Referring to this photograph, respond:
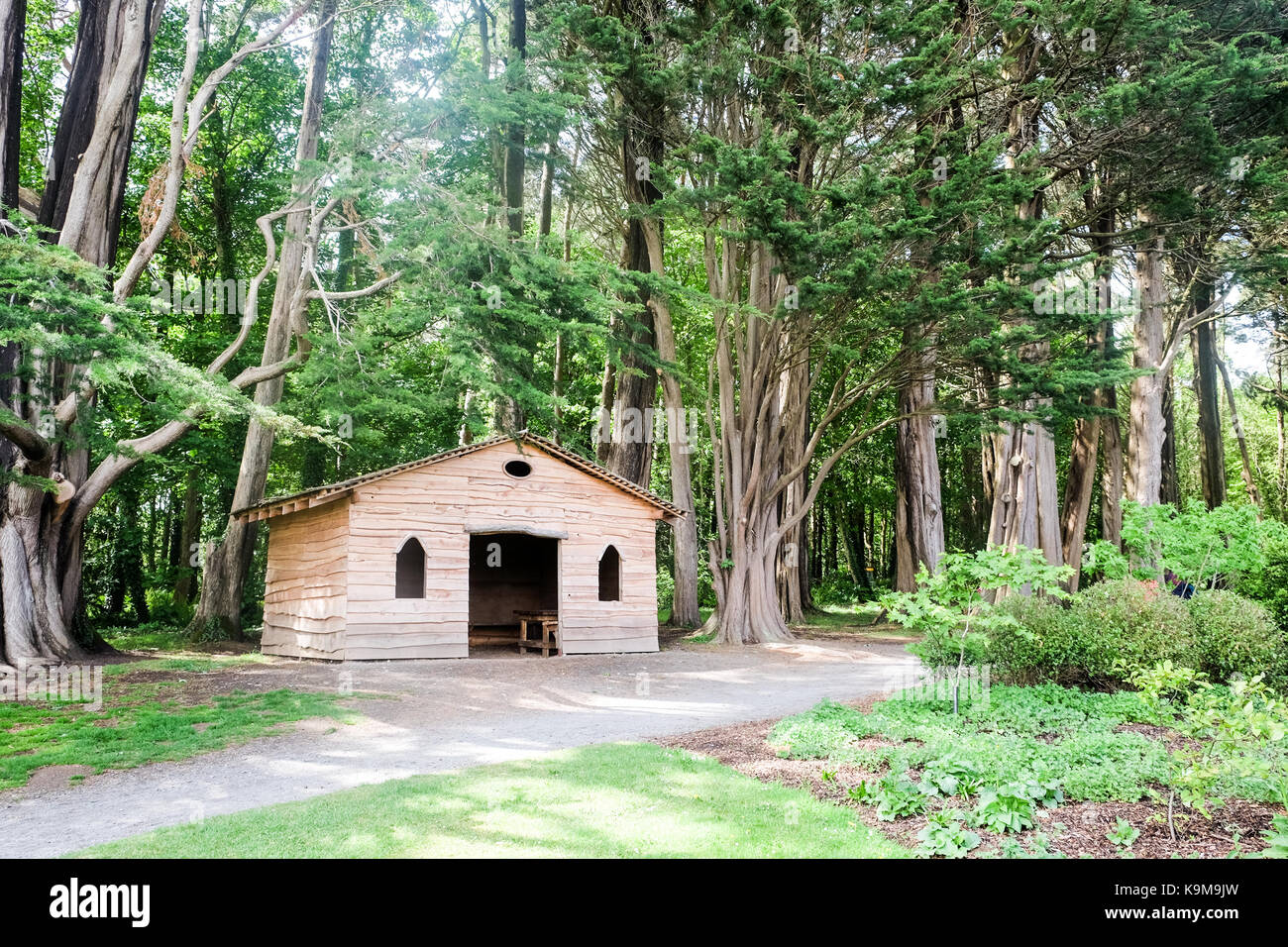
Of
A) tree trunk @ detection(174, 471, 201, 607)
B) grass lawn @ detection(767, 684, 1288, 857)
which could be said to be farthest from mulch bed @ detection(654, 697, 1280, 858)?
tree trunk @ detection(174, 471, 201, 607)

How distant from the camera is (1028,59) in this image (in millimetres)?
18359

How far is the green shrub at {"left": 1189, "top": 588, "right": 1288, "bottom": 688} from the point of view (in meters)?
9.79

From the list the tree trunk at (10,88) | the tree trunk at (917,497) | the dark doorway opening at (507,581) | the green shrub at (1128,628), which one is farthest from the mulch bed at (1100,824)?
the tree trunk at (917,497)

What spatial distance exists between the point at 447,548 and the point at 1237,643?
40.2 ft

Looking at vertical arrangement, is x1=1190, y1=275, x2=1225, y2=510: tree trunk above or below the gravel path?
above

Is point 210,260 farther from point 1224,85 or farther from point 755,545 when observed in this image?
point 1224,85

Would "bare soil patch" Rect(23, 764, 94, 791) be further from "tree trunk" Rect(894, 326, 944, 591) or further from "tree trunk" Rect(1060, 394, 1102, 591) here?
"tree trunk" Rect(1060, 394, 1102, 591)

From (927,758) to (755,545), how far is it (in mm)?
12892

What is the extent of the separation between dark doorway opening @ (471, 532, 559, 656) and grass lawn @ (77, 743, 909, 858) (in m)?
14.5

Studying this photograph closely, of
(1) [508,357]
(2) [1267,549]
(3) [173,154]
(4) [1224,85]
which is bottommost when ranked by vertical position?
(2) [1267,549]

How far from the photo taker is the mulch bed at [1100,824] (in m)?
4.90

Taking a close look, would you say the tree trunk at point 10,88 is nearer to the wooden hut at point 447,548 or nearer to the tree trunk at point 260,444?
the tree trunk at point 260,444

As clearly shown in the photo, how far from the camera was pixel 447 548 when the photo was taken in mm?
16172
